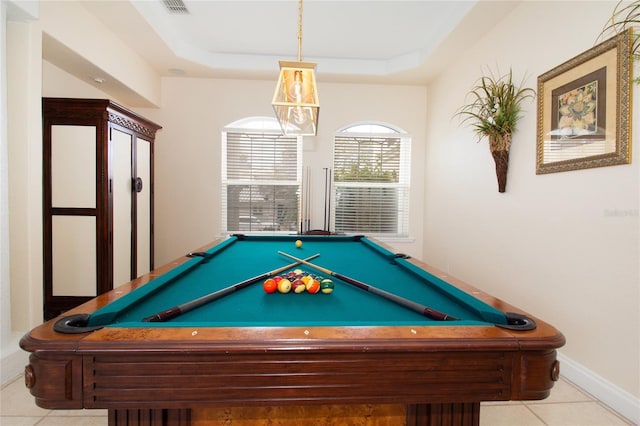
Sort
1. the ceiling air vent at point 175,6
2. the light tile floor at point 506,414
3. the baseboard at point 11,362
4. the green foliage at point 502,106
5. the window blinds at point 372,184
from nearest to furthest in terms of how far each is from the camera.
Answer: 1. the light tile floor at point 506,414
2. the baseboard at point 11,362
3. the green foliage at point 502,106
4. the ceiling air vent at point 175,6
5. the window blinds at point 372,184

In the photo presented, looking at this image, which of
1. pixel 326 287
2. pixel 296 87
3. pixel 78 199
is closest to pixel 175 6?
pixel 296 87

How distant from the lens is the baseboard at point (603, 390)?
1781 mm

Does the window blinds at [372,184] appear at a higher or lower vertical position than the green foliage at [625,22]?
lower

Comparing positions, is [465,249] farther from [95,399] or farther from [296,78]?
[95,399]

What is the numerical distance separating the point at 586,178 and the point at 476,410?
1.83m

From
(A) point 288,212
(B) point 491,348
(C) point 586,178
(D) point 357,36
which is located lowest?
(B) point 491,348

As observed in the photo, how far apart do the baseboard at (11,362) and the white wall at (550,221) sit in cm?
373

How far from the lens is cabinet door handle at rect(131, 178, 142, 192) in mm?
3539

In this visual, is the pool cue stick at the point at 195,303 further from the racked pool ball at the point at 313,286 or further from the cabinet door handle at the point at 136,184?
the cabinet door handle at the point at 136,184

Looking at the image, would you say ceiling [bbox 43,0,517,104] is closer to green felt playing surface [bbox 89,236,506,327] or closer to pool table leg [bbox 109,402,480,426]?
green felt playing surface [bbox 89,236,506,327]

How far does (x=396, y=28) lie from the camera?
3520 millimetres

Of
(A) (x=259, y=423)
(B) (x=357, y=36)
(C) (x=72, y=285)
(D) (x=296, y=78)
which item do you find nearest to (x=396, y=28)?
(B) (x=357, y=36)

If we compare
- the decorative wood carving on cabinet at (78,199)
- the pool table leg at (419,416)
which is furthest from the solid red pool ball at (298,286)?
the decorative wood carving on cabinet at (78,199)

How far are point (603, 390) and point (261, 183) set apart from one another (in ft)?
13.2
